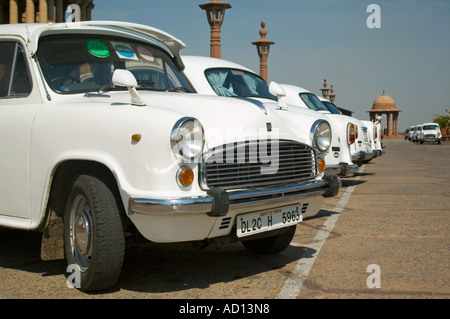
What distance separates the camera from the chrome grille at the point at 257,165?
12.5 ft

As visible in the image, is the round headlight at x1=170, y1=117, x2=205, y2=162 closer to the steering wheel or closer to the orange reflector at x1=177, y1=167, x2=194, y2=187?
the orange reflector at x1=177, y1=167, x2=194, y2=187

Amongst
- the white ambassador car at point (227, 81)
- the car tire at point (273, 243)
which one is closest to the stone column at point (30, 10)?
the white ambassador car at point (227, 81)

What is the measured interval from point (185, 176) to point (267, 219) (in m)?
0.78

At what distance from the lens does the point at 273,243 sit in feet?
16.6

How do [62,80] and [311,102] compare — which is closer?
[62,80]

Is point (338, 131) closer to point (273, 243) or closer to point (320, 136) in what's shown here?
point (320, 136)

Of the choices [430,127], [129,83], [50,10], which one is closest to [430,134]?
[430,127]

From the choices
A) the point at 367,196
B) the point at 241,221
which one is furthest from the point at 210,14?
the point at 241,221

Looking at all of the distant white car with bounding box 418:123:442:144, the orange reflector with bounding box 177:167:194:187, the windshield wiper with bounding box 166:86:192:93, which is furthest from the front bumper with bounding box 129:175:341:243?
the distant white car with bounding box 418:123:442:144

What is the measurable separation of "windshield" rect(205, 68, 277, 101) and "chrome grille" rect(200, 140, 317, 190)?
170 inches

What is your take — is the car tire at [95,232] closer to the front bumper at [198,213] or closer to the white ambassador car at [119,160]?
the white ambassador car at [119,160]

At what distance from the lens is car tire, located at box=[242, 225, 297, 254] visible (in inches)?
198

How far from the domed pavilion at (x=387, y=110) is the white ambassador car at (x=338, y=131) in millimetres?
100284
